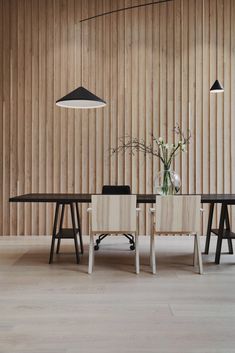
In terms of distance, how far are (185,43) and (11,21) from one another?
2.75m

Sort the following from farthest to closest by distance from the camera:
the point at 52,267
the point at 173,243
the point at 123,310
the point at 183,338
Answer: the point at 173,243 → the point at 52,267 → the point at 123,310 → the point at 183,338

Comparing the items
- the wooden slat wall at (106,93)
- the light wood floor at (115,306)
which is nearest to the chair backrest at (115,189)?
the light wood floor at (115,306)

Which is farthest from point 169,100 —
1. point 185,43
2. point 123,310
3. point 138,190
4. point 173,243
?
point 123,310

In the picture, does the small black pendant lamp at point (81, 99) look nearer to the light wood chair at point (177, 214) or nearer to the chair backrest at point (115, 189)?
the chair backrest at point (115, 189)

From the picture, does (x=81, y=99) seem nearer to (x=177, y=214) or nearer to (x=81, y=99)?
(x=81, y=99)

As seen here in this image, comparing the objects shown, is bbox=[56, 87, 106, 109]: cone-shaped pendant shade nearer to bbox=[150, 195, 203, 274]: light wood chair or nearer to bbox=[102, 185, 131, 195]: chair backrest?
bbox=[102, 185, 131, 195]: chair backrest

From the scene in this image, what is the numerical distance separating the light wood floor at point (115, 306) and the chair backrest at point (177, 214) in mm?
463

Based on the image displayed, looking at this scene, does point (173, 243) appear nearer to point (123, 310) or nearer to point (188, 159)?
point (188, 159)

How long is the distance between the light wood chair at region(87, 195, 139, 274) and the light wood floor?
1.51ft

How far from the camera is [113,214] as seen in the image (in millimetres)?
4250

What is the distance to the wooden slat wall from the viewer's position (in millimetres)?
6781

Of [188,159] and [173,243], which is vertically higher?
[188,159]

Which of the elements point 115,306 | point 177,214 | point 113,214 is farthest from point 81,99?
point 115,306

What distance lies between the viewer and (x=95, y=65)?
6809 millimetres
